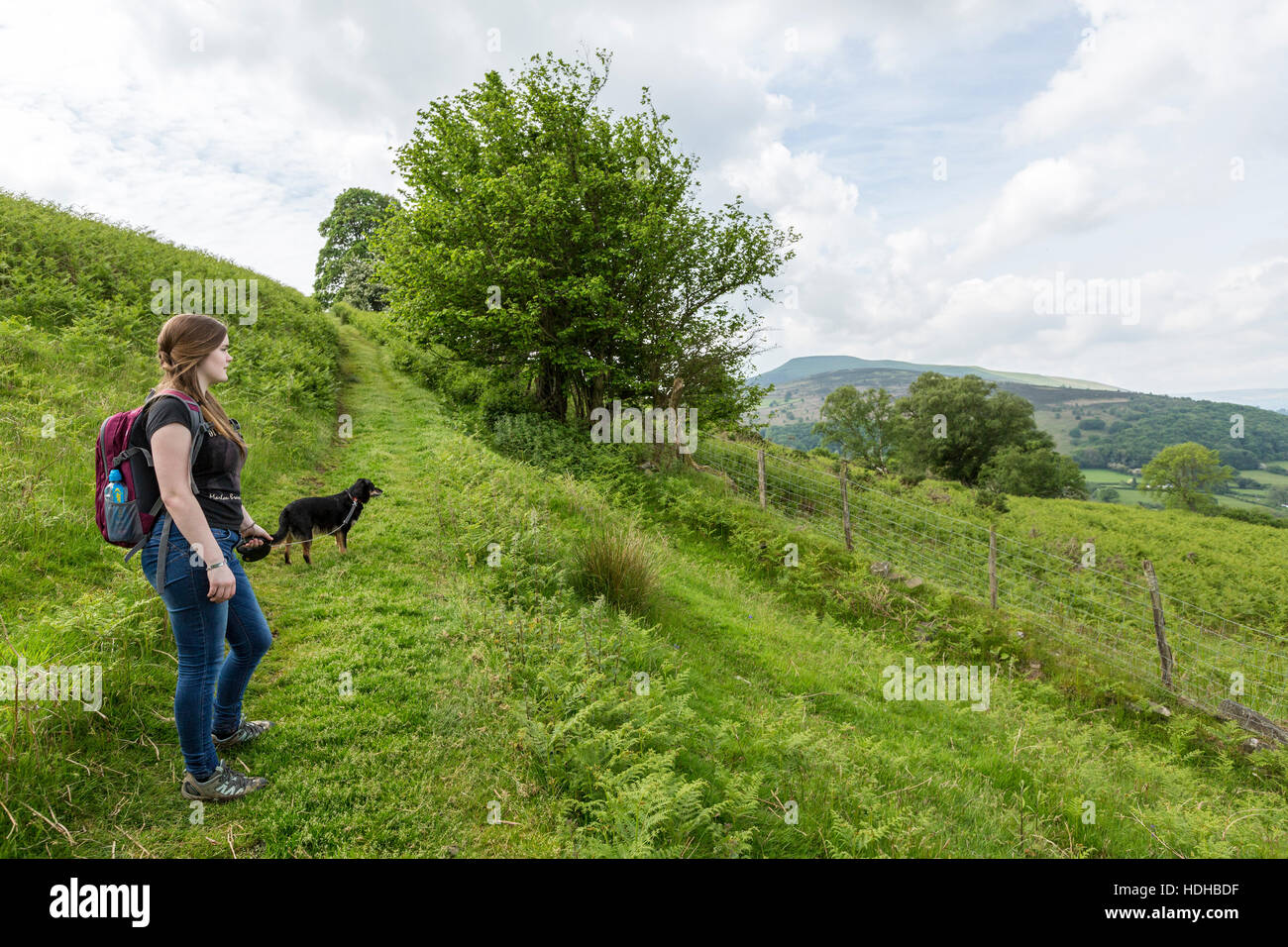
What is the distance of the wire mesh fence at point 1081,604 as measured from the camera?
1013cm

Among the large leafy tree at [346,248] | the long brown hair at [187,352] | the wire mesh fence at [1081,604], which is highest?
the large leafy tree at [346,248]

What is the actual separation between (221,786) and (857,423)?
6618 centimetres

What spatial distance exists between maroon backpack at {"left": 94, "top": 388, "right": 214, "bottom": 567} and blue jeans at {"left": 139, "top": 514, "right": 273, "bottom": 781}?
62 millimetres

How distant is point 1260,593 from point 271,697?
2623 cm

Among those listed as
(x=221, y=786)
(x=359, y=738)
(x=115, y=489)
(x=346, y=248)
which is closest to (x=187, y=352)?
(x=115, y=489)

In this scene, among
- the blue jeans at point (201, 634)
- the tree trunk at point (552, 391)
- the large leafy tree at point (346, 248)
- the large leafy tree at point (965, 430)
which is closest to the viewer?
the blue jeans at point (201, 634)

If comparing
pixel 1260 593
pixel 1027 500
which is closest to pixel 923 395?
pixel 1027 500

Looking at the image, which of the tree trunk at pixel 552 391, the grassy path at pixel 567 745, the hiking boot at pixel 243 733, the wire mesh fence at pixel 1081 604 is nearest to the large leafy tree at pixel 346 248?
the tree trunk at pixel 552 391

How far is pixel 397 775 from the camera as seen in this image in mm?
3873

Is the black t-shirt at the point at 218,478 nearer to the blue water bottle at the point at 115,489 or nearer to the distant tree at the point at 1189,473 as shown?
the blue water bottle at the point at 115,489

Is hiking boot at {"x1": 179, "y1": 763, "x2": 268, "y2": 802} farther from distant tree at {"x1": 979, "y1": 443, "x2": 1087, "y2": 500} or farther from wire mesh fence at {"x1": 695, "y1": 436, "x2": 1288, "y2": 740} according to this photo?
distant tree at {"x1": 979, "y1": 443, "x2": 1087, "y2": 500}

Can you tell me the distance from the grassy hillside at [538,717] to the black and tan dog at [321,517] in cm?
32

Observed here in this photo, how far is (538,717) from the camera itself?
15.0 ft

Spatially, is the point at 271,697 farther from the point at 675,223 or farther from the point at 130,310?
the point at 675,223
